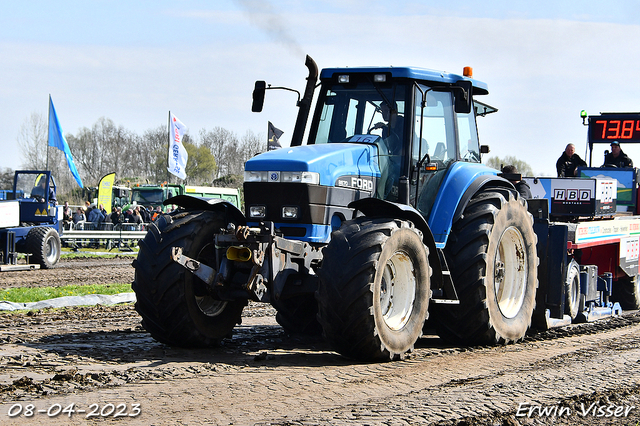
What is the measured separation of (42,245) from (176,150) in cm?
1180

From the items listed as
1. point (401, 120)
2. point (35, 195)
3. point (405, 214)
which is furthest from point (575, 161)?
point (35, 195)

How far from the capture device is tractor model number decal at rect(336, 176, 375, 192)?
282 inches

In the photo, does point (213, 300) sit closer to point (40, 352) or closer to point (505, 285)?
point (40, 352)

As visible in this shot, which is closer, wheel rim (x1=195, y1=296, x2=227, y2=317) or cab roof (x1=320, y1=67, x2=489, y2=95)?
wheel rim (x1=195, y1=296, x2=227, y2=317)

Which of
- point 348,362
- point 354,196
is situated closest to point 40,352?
point 348,362

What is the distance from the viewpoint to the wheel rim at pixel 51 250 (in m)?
18.8

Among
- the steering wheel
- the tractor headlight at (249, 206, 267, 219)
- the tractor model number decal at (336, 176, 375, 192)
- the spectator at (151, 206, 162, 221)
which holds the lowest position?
the spectator at (151, 206, 162, 221)

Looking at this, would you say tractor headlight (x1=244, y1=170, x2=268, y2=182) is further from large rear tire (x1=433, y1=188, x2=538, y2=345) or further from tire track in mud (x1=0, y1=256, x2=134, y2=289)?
tire track in mud (x1=0, y1=256, x2=134, y2=289)

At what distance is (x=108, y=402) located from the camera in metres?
4.97

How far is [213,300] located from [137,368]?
4.86ft

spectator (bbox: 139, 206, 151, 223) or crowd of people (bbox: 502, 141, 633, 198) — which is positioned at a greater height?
crowd of people (bbox: 502, 141, 633, 198)

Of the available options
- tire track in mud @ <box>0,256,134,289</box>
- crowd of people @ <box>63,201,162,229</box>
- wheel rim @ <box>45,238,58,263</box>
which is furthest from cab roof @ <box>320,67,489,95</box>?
crowd of people @ <box>63,201,162,229</box>

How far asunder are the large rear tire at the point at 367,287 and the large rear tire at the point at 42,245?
45.3 feet

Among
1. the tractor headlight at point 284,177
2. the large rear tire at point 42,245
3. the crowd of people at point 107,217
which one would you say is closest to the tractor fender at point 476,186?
the tractor headlight at point 284,177
